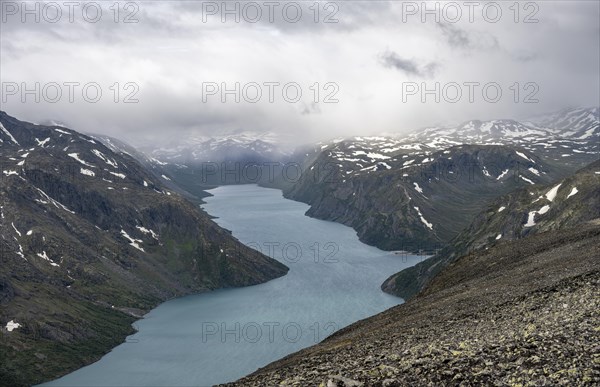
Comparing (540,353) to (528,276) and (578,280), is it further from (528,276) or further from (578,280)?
(528,276)

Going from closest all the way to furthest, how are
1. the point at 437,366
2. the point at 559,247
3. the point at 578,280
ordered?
the point at 437,366
the point at 578,280
the point at 559,247

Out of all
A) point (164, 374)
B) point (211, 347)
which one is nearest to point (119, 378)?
point (164, 374)

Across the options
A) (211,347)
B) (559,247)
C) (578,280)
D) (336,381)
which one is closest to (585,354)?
(336,381)

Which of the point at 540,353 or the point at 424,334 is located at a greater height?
the point at 540,353

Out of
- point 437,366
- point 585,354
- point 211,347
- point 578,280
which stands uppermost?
point 585,354

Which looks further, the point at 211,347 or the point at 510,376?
the point at 211,347

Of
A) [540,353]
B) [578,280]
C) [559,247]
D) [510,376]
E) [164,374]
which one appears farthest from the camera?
[164,374]

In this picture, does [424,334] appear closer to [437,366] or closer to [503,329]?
[503,329]
